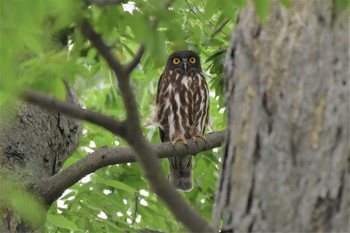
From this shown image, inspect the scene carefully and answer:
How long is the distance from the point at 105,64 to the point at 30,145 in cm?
69

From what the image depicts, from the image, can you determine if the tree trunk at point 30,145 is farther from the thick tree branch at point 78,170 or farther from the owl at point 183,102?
the owl at point 183,102

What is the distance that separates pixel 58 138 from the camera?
4.36m

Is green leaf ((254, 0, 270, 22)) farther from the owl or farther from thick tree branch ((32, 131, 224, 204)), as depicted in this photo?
the owl

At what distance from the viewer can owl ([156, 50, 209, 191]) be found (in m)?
6.26

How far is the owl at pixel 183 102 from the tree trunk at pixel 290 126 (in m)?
3.87

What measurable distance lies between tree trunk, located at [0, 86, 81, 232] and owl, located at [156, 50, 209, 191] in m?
1.88

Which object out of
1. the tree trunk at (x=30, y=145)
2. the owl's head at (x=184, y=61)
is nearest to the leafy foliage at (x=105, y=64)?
the tree trunk at (x=30, y=145)

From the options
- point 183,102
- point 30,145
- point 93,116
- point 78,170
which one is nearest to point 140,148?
point 93,116

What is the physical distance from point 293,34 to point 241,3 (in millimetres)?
247

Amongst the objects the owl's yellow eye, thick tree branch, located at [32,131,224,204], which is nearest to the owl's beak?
the owl's yellow eye

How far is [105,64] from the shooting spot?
12.5ft

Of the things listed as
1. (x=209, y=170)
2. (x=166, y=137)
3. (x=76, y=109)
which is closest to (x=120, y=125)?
(x=76, y=109)

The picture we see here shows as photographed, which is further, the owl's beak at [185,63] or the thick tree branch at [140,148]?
the owl's beak at [185,63]

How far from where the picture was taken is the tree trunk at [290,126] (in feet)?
6.75
